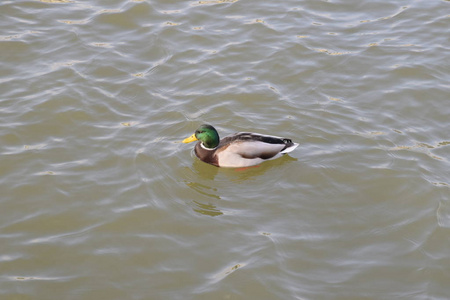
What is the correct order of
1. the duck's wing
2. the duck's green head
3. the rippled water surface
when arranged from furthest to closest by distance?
the duck's green head
the duck's wing
the rippled water surface

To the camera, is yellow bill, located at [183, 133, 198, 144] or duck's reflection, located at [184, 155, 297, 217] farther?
yellow bill, located at [183, 133, 198, 144]

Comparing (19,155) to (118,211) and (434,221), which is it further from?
(434,221)

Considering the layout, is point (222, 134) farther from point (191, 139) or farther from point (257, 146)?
point (257, 146)

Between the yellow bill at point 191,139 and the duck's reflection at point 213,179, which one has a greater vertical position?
the yellow bill at point 191,139

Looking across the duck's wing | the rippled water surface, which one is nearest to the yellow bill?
the rippled water surface

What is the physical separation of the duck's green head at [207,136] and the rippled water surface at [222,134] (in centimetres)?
36

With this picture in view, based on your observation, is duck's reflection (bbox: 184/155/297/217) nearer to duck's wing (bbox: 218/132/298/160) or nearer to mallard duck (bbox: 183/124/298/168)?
mallard duck (bbox: 183/124/298/168)

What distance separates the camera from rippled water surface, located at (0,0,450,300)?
24.4 feet

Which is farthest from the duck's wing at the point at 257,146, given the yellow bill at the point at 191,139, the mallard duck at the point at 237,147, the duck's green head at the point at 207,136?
the yellow bill at the point at 191,139

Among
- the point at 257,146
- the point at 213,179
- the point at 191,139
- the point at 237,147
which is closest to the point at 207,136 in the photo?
the point at 191,139

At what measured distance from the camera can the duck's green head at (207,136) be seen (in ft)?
30.9

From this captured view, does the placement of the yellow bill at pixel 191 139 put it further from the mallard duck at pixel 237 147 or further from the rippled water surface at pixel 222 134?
the rippled water surface at pixel 222 134

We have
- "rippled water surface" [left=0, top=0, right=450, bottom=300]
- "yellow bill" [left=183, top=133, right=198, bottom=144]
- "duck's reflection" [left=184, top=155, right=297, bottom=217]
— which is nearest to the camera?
"rippled water surface" [left=0, top=0, right=450, bottom=300]

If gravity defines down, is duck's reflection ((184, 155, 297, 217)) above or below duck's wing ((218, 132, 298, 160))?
below
